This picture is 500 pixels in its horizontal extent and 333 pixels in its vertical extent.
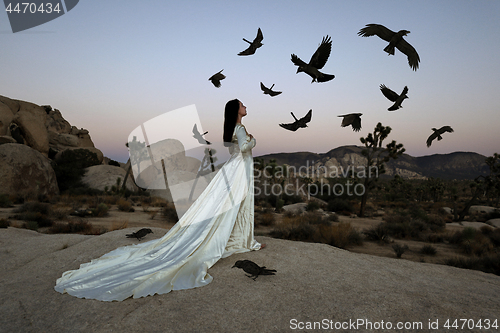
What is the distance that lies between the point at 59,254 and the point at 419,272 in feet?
20.8

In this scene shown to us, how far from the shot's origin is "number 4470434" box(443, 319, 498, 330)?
8.02 feet

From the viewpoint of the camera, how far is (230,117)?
5.12 metres

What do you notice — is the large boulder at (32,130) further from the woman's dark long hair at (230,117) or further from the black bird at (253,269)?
the black bird at (253,269)

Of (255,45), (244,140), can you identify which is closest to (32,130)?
(244,140)

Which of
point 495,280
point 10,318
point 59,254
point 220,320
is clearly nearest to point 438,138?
point 495,280

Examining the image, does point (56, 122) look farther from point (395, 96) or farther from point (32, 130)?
point (395, 96)

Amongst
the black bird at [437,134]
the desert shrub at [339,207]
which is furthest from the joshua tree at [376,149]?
the black bird at [437,134]

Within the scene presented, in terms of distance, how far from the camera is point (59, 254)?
189 inches

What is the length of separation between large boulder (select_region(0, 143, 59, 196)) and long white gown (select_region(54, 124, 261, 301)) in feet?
54.3

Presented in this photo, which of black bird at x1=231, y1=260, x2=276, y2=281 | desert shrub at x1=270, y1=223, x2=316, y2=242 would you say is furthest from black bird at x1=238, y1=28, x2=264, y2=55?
desert shrub at x1=270, y1=223, x2=316, y2=242

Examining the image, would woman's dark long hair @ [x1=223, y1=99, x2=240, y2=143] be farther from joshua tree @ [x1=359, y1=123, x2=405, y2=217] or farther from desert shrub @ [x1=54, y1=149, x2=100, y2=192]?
desert shrub @ [x1=54, y1=149, x2=100, y2=192]

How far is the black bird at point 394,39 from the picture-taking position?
4.07 meters

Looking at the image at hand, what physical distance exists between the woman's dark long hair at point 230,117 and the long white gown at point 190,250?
15 centimetres

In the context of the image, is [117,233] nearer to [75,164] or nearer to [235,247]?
[235,247]
